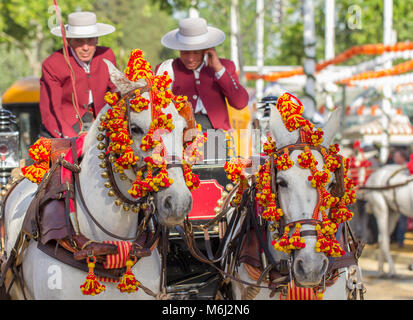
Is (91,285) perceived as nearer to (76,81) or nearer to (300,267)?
(300,267)

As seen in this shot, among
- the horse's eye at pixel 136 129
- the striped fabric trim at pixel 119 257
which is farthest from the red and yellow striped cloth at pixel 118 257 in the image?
the horse's eye at pixel 136 129

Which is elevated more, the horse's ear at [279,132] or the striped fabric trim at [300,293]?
the horse's ear at [279,132]

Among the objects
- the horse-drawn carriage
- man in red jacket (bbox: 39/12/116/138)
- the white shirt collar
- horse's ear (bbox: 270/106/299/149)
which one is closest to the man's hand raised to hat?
man in red jacket (bbox: 39/12/116/138)

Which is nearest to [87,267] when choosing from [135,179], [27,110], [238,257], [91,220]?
[91,220]

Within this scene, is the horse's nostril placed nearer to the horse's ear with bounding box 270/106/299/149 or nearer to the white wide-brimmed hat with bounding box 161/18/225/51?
the horse's ear with bounding box 270/106/299/149

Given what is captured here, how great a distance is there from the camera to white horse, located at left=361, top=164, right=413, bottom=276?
11.9m

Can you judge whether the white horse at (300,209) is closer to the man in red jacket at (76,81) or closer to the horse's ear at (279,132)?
the horse's ear at (279,132)

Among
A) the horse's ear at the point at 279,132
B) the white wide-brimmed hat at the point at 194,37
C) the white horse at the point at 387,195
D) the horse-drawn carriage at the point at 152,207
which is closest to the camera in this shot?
the horse-drawn carriage at the point at 152,207

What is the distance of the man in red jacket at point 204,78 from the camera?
5.79 meters

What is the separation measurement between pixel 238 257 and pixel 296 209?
0.88 m

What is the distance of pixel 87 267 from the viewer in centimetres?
375

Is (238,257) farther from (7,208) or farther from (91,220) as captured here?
(7,208)

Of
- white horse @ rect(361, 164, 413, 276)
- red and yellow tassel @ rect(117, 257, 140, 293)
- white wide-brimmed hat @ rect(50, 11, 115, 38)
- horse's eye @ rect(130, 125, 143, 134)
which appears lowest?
white horse @ rect(361, 164, 413, 276)

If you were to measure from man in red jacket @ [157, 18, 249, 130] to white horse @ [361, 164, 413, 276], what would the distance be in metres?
6.89
